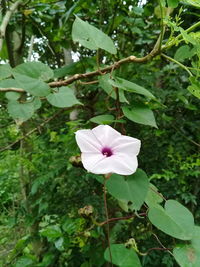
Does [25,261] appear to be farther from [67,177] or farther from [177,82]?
[177,82]

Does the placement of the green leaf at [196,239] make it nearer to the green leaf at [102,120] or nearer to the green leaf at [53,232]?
the green leaf at [102,120]

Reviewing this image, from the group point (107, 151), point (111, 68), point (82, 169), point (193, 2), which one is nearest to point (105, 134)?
point (107, 151)

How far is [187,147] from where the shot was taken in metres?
1.31

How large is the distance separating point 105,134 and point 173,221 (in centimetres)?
18

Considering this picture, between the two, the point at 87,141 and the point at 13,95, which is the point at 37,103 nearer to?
the point at 13,95

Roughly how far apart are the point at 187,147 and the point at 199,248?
2.64ft

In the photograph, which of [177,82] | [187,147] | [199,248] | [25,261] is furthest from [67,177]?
[199,248]

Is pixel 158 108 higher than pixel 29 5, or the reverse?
pixel 29 5

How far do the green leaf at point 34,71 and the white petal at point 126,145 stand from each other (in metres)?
0.19

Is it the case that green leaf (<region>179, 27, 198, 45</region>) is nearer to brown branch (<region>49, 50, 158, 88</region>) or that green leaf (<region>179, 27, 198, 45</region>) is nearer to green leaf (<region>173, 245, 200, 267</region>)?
brown branch (<region>49, 50, 158, 88</region>)

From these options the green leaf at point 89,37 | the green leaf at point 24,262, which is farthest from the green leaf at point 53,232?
the green leaf at point 89,37

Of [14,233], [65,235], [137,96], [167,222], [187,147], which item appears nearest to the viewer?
[167,222]

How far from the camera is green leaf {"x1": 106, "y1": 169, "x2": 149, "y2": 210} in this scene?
489mm

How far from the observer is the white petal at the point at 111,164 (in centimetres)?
45
